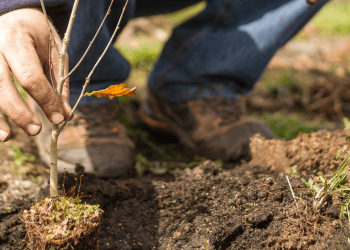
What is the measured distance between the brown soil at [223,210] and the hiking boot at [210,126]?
46cm

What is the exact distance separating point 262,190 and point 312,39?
622 cm

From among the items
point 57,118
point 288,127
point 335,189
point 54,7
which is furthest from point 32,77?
point 288,127

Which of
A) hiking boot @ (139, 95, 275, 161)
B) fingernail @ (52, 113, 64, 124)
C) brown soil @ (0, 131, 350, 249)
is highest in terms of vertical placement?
fingernail @ (52, 113, 64, 124)

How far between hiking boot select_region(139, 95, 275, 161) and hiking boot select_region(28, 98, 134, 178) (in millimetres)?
573

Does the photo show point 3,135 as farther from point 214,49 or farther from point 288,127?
point 288,127

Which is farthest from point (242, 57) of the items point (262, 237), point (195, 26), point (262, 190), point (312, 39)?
point (312, 39)

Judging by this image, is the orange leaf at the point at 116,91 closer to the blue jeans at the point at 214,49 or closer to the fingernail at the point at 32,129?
the fingernail at the point at 32,129

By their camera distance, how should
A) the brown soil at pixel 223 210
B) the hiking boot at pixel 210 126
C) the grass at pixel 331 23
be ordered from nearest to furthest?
the brown soil at pixel 223 210 → the hiking boot at pixel 210 126 → the grass at pixel 331 23

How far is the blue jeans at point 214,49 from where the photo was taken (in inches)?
76.8

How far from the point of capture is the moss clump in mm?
842

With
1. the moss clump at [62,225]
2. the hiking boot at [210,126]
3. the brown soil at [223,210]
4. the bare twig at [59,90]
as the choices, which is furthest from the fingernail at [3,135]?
the hiking boot at [210,126]

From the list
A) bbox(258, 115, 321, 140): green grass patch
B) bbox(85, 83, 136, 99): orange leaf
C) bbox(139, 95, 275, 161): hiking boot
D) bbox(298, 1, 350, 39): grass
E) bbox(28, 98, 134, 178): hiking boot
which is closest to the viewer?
bbox(85, 83, 136, 99): orange leaf

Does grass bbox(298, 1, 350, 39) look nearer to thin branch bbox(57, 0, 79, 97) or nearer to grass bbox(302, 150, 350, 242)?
grass bbox(302, 150, 350, 242)

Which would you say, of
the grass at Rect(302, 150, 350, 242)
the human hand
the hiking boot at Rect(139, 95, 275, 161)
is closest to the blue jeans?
the hiking boot at Rect(139, 95, 275, 161)
